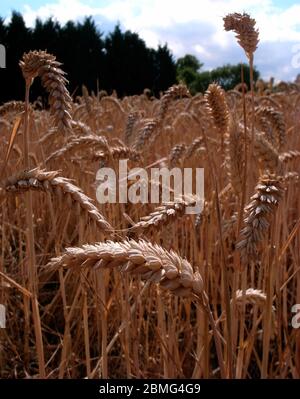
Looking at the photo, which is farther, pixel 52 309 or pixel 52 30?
pixel 52 30

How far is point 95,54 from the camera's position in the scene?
636 inches

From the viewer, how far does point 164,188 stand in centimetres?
107

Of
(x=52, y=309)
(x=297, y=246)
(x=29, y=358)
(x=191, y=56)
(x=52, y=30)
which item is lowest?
(x=29, y=358)

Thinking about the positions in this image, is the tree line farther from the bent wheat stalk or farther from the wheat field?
the bent wheat stalk

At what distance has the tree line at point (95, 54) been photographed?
14.5 m

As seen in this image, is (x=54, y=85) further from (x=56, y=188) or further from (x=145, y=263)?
(x=145, y=263)

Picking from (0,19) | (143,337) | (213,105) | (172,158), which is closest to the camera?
(213,105)

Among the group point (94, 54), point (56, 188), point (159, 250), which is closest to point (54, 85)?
point (56, 188)

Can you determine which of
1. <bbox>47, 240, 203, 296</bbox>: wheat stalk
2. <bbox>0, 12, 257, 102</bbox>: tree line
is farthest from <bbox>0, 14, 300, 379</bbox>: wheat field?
<bbox>0, 12, 257, 102</bbox>: tree line

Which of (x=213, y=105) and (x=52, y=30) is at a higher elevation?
(x=52, y=30)

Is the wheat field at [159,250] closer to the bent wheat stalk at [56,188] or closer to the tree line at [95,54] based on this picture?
the bent wheat stalk at [56,188]
